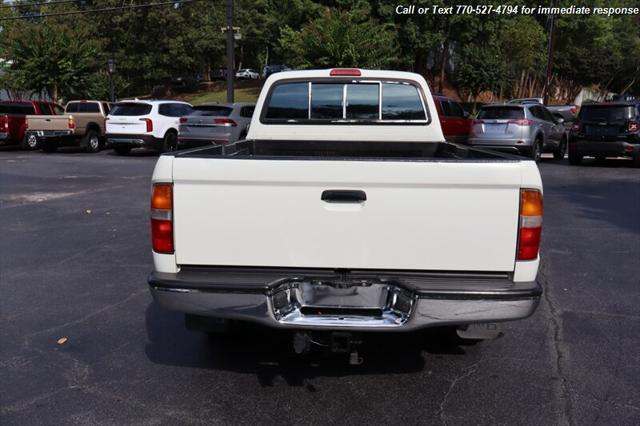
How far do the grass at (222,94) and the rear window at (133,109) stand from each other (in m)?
24.3

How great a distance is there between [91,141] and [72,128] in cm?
95

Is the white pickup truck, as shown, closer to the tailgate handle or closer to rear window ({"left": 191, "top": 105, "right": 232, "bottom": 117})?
the tailgate handle

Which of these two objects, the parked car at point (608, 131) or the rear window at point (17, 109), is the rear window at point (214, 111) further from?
the parked car at point (608, 131)

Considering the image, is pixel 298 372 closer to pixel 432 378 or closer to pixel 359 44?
pixel 432 378

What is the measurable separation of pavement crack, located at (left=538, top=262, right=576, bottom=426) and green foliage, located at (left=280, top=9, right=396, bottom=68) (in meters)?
25.5

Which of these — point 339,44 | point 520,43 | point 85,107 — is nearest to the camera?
point 85,107

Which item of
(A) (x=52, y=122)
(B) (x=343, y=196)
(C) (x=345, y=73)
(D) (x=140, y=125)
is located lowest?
(A) (x=52, y=122)

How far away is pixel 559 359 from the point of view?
417 cm

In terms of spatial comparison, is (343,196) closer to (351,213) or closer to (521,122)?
(351,213)

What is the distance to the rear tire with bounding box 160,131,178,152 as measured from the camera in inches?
754

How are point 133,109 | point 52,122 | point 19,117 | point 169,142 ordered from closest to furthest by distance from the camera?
point 133,109 < point 169,142 < point 52,122 < point 19,117

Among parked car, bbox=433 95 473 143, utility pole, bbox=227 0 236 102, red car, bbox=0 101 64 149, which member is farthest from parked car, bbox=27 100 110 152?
parked car, bbox=433 95 473 143

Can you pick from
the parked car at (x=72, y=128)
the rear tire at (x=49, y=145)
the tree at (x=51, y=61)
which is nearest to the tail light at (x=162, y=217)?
the parked car at (x=72, y=128)

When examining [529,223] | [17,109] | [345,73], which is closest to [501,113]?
[345,73]
